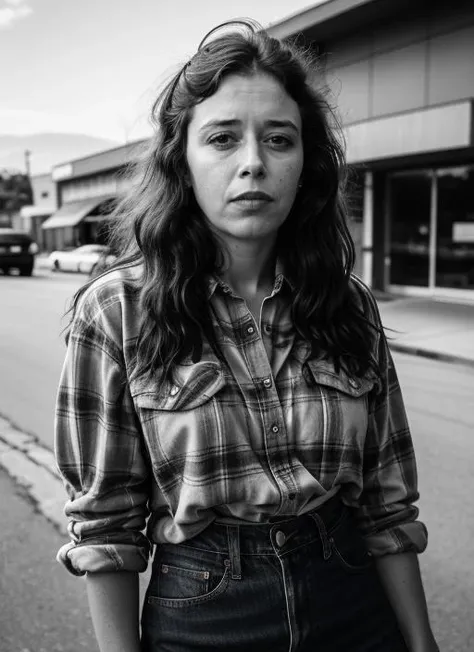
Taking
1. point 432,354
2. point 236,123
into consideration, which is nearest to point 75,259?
point 432,354

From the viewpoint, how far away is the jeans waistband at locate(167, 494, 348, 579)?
136 centimetres

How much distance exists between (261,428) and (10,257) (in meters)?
23.9

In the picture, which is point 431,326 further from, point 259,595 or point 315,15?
point 259,595

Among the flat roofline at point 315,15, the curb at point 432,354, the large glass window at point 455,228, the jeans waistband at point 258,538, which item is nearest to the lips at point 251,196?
the jeans waistband at point 258,538

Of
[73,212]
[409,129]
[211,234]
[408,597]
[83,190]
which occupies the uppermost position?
[83,190]

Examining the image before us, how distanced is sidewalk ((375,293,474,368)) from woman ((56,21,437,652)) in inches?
214

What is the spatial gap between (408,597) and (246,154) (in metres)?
0.96

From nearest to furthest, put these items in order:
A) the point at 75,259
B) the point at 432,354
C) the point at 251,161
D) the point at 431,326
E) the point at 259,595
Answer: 1. the point at 259,595
2. the point at 251,161
3. the point at 432,354
4. the point at 431,326
5. the point at 75,259

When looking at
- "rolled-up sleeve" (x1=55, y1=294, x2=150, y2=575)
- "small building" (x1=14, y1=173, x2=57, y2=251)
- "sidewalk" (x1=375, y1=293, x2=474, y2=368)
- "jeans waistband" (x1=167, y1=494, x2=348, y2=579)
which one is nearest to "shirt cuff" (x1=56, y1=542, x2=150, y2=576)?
"rolled-up sleeve" (x1=55, y1=294, x2=150, y2=575)

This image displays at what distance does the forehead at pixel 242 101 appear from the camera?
1.45 metres

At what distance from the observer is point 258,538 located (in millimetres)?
1365

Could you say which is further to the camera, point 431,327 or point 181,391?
point 431,327

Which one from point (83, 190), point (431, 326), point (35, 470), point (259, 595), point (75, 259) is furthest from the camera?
point (83, 190)

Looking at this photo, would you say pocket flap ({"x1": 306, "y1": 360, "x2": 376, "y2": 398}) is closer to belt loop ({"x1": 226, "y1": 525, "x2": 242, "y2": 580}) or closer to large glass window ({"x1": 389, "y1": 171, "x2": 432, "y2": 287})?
belt loop ({"x1": 226, "y1": 525, "x2": 242, "y2": 580})
